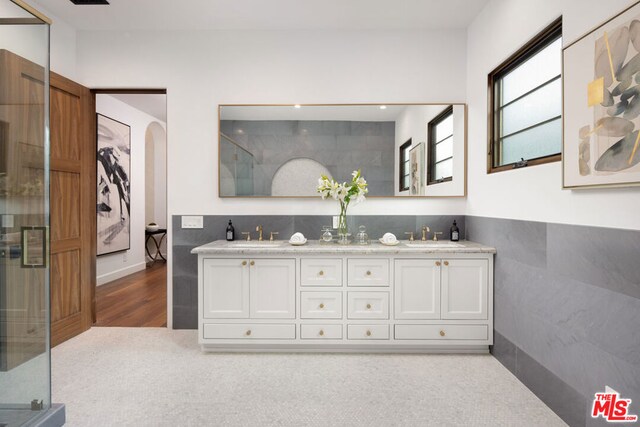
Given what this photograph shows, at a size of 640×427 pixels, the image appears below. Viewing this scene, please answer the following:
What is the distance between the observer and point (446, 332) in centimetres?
274

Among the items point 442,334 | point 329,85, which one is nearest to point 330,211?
point 329,85

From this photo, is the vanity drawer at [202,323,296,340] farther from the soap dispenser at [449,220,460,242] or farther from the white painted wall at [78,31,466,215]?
the soap dispenser at [449,220,460,242]

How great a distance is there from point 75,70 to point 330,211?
2.69 metres

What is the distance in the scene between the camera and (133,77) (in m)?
3.32

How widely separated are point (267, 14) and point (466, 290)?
275 cm

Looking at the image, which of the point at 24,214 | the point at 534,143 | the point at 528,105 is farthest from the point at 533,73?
the point at 24,214

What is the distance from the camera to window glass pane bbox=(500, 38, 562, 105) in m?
2.16

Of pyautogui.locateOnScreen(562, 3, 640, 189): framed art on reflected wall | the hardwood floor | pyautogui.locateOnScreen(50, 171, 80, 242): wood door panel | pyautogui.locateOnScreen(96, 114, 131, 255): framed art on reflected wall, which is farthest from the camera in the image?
pyautogui.locateOnScreen(96, 114, 131, 255): framed art on reflected wall

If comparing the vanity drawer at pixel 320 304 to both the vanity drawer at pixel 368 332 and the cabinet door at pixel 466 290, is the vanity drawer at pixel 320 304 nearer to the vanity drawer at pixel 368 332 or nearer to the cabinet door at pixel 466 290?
the vanity drawer at pixel 368 332

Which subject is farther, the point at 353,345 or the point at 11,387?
the point at 353,345

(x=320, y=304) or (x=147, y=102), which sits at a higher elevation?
(x=147, y=102)

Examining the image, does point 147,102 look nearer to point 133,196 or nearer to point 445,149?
point 133,196

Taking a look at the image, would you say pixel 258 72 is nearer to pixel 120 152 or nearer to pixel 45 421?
pixel 45 421

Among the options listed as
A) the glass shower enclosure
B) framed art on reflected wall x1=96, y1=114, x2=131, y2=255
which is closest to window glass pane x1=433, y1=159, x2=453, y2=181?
A: the glass shower enclosure
